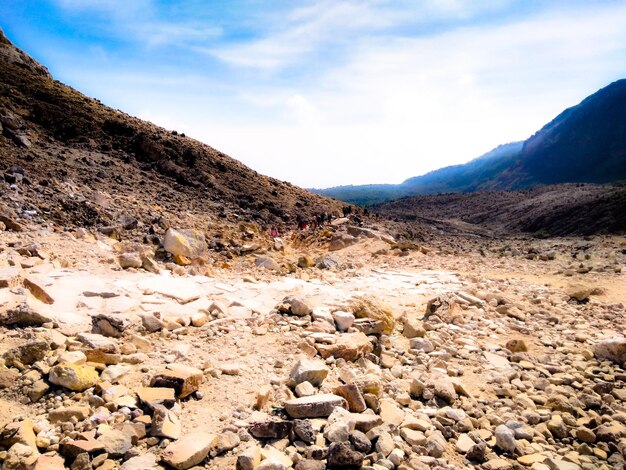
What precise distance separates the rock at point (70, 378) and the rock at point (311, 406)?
6.40ft

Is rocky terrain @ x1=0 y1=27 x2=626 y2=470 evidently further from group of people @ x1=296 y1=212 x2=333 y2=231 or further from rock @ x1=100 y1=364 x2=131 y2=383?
group of people @ x1=296 y1=212 x2=333 y2=231

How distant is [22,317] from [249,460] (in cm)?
336

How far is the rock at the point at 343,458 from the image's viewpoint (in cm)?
298

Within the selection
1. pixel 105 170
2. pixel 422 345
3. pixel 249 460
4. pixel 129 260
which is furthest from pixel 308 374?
pixel 105 170

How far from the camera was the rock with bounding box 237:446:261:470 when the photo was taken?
287cm

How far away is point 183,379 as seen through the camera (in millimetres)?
3717

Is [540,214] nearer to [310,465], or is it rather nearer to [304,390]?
[304,390]

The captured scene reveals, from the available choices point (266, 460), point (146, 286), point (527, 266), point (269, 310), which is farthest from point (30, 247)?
point (527, 266)

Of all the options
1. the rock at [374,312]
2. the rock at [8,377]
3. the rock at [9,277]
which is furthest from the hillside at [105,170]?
the rock at [374,312]

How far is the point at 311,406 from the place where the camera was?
3.56m

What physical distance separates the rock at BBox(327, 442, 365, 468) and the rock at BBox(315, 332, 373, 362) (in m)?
1.93

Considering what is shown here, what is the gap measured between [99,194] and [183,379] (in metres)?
9.55

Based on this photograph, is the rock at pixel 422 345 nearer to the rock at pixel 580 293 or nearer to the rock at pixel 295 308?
the rock at pixel 295 308

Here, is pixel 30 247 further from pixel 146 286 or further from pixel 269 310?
pixel 269 310
